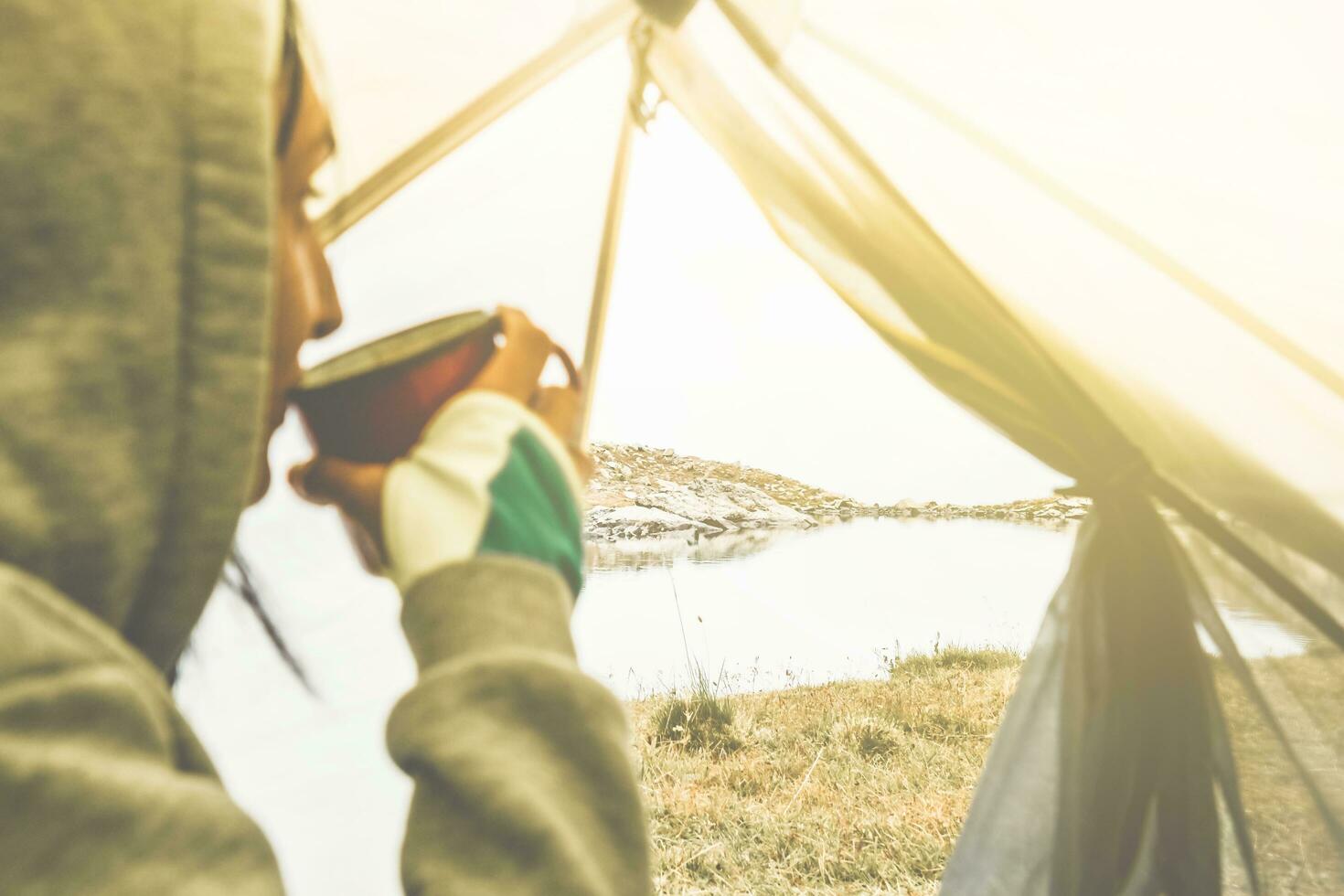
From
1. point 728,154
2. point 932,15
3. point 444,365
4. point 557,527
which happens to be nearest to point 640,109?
point 728,154

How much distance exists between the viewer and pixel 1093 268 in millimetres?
854

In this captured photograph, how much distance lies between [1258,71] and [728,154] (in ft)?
1.94

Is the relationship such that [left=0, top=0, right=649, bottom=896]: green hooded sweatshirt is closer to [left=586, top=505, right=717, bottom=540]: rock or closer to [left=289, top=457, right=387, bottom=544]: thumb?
[left=289, top=457, right=387, bottom=544]: thumb

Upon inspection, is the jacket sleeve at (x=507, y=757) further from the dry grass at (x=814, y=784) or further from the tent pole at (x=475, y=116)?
the dry grass at (x=814, y=784)

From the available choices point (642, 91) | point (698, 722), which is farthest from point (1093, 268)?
point (698, 722)

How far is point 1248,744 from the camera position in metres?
0.90

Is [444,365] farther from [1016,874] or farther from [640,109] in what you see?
[1016,874]

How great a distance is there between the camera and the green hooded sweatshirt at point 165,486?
30 cm

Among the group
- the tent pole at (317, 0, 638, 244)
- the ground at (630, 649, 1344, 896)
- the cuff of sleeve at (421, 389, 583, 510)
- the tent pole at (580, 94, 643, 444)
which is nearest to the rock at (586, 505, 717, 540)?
the ground at (630, 649, 1344, 896)

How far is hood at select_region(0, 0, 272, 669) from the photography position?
341 mm

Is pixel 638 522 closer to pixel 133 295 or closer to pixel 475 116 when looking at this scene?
pixel 475 116

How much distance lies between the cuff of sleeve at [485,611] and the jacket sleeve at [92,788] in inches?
4.8

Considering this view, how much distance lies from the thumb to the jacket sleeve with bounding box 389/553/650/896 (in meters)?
0.12

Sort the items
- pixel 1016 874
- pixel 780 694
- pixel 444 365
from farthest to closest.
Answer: pixel 780 694 → pixel 1016 874 → pixel 444 365
